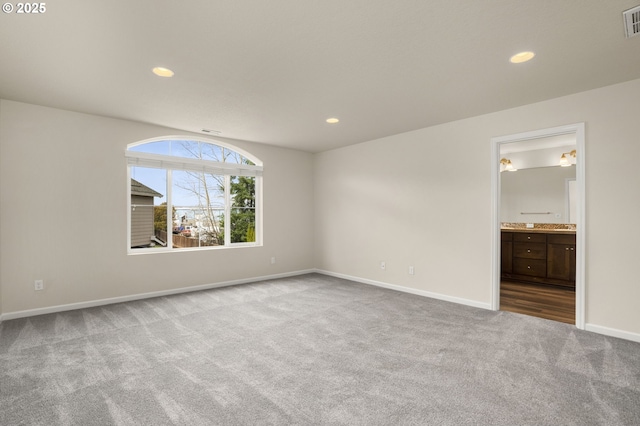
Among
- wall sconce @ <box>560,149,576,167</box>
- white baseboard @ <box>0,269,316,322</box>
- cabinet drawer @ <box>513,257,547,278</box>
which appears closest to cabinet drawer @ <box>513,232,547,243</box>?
cabinet drawer @ <box>513,257,547,278</box>

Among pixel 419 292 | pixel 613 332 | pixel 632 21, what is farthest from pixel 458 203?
pixel 632 21

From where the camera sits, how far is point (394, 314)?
3775 millimetres

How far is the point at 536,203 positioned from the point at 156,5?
6848 mm

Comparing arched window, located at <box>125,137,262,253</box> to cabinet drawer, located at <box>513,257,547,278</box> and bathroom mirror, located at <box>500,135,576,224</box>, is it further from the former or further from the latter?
bathroom mirror, located at <box>500,135,576,224</box>

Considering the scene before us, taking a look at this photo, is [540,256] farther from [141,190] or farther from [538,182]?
[141,190]

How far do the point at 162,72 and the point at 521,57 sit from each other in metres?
3.15

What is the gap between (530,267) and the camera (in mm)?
5562

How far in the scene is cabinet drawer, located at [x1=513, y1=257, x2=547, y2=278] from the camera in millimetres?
5404

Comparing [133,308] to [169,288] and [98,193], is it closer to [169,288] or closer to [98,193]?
[169,288]

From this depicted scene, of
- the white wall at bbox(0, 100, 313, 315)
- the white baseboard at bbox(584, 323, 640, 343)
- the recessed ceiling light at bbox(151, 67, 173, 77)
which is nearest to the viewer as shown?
the recessed ceiling light at bbox(151, 67, 173, 77)

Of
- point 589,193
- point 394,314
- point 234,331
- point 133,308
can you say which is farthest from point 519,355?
point 133,308

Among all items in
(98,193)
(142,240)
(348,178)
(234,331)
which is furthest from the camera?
(348,178)

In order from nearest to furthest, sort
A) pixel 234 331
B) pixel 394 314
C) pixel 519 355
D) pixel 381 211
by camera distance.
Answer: pixel 519 355, pixel 234 331, pixel 394 314, pixel 381 211

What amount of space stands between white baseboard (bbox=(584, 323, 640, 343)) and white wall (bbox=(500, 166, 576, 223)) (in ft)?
10.6
